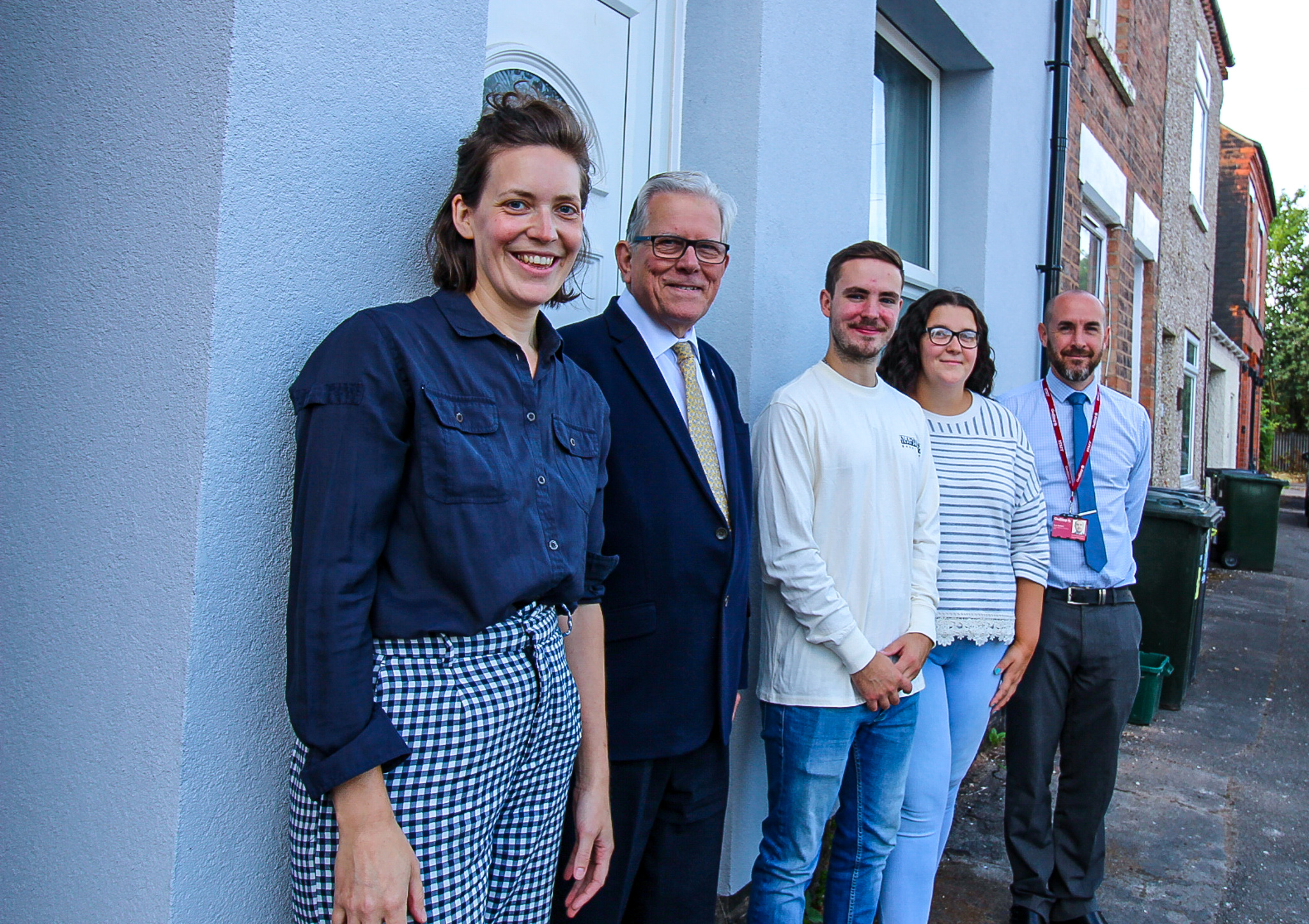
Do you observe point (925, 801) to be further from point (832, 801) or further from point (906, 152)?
point (906, 152)

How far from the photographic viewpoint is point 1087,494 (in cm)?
342

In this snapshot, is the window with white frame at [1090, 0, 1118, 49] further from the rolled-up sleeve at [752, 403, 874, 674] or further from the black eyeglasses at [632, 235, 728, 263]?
the black eyeglasses at [632, 235, 728, 263]

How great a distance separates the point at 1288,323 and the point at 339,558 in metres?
38.1

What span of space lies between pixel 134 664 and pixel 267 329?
59cm

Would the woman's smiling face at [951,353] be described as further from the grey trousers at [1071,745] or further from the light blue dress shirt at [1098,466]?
the grey trousers at [1071,745]

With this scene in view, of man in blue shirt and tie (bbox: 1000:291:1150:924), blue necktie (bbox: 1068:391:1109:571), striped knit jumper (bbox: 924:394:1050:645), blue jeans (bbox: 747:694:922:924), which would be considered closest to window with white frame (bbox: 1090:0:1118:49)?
blue necktie (bbox: 1068:391:1109:571)

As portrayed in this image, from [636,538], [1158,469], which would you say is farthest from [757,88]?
[1158,469]

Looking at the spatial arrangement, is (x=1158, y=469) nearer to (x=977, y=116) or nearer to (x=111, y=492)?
(x=977, y=116)

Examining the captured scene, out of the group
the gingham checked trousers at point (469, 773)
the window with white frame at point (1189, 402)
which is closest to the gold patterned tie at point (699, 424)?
the gingham checked trousers at point (469, 773)

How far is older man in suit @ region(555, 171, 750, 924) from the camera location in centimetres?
206

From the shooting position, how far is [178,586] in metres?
1.46

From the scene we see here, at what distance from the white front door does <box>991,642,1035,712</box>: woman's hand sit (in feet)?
5.82

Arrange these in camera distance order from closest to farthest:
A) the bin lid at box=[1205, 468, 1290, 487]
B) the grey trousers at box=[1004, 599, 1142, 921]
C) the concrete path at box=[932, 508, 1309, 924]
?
1. the grey trousers at box=[1004, 599, 1142, 921]
2. the concrete path at box=[932, 508, 1309, 924]
3. the bin lid at box=[1205, 468, 1290, 487]

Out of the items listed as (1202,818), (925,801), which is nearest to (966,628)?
(925,801)
